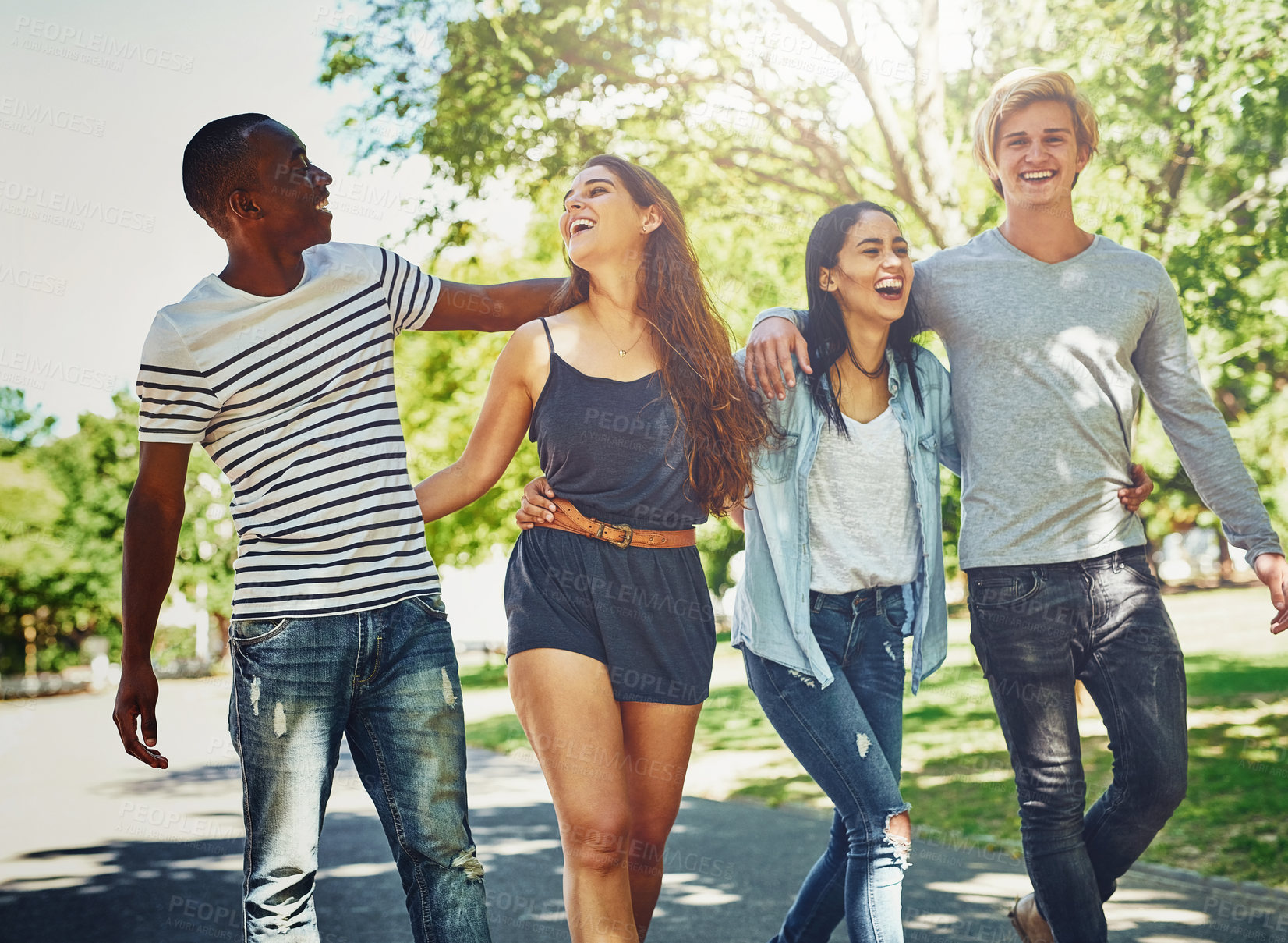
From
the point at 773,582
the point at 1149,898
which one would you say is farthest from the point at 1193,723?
the point at 773,582

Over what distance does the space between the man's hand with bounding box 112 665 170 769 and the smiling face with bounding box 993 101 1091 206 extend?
2.69 meters

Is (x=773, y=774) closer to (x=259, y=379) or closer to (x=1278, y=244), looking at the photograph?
(x=1278, y=244)

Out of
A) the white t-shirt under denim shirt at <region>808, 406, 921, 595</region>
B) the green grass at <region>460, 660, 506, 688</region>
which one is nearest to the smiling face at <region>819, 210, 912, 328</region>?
the white t-shirt under denim shirt at <region>808, 406, 921, 595</region>

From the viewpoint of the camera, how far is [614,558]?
298cm

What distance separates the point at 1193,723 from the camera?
10.3 metres

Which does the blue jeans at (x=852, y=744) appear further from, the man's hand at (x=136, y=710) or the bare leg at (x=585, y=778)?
the man's hand at (x=136, y=710)

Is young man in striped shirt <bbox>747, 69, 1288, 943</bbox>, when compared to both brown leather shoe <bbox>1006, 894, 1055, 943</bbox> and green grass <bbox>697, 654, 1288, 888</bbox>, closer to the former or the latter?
brown leather shoe <bbox>1006, 894, 1055, 943</bbox>

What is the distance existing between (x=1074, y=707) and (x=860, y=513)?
0.82 metres

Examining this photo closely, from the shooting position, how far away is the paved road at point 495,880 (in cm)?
500

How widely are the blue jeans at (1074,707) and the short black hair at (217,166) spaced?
2.24 meters

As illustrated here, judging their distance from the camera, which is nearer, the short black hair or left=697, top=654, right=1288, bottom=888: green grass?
the short black hair

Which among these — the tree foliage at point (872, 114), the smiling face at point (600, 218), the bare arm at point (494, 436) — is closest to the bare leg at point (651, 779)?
the bare arm at point (494, 436)

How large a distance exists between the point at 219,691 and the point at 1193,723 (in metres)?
27.1

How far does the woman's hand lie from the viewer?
302cm
